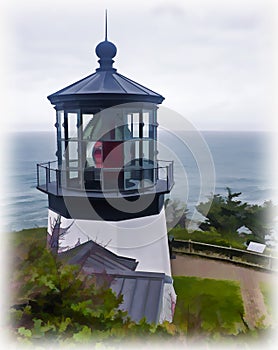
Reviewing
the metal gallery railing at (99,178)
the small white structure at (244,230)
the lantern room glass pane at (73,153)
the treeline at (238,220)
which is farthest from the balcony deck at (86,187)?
the small white structure at (244,230)

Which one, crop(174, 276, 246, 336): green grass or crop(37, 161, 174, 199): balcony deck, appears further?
crop(174, 276, 246, 336): green grass

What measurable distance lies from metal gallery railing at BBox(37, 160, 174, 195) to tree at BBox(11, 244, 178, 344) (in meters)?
2.09

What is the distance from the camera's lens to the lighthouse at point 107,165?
416 cm

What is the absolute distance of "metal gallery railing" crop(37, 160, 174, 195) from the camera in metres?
4.31

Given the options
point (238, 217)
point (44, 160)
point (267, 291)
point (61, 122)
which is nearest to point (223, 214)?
point (238, 217)

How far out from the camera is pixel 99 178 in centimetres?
433

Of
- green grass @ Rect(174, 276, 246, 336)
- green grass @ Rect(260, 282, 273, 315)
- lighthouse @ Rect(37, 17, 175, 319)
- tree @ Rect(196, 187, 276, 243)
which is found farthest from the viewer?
tree @ Rect(196, 187, 276, 243)

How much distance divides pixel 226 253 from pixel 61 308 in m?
6.53

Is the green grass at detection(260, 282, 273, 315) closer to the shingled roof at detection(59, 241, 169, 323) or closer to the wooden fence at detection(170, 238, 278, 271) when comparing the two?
the wooden fence at detection(170, 238, 278, 271)

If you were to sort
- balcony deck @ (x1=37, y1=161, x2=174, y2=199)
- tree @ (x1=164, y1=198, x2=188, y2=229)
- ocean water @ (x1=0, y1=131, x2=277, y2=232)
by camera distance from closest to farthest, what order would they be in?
ocean water @ (x1=0, y1=131, x2=277, y2=232)
balcony deck @ (x1=37, y1=161, x2=174, y2=199)
tree @ (x1=164, y1=198, x2=188, y2=229)

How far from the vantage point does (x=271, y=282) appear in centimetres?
669

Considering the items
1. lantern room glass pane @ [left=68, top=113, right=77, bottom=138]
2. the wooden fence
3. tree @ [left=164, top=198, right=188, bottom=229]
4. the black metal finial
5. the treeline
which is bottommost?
the wooden fence

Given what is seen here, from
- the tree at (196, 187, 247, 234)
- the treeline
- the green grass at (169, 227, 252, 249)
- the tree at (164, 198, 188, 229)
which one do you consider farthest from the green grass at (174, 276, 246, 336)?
the tree at (196, 187, 247, 234)

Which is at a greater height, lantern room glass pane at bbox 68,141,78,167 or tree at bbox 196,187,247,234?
lantern room glass pane at bbox 68,141,78,167
